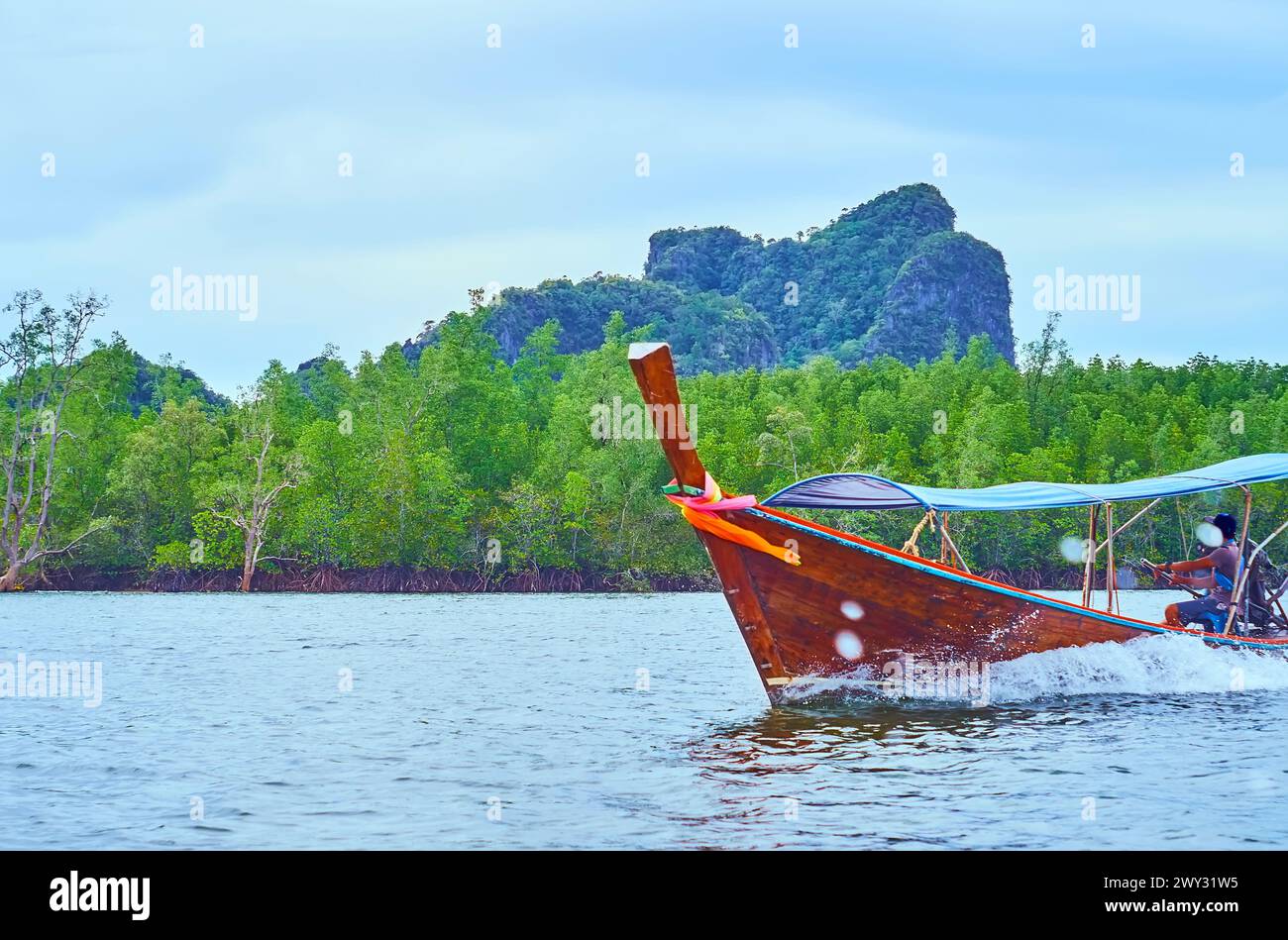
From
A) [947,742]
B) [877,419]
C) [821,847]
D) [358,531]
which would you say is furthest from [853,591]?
[877,419]

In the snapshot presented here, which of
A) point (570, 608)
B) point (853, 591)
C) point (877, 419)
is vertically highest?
point (877, 419)

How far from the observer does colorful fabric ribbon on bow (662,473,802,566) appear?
45.8 ft

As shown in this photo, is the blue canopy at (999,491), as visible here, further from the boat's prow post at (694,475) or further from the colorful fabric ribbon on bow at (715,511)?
the boat's prow post at (694,475)

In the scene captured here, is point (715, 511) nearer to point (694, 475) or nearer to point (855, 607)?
point (694, 475)

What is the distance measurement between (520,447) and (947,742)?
57827 mm

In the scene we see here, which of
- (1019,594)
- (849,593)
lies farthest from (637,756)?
(1019,594)

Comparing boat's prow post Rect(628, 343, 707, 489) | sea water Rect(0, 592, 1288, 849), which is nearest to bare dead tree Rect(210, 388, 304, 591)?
sea water Rect(0, 592, 1288, 849)

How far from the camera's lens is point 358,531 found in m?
61.2

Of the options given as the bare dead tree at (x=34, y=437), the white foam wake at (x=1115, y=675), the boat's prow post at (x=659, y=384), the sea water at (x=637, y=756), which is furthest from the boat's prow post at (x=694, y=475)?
the bare dead tree at (x=34, y=437)

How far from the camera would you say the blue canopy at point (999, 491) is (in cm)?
1573

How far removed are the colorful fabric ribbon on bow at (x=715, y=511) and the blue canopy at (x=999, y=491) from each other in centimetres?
84

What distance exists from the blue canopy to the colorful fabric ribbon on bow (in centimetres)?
84

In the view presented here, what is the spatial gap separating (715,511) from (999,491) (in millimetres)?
5203
